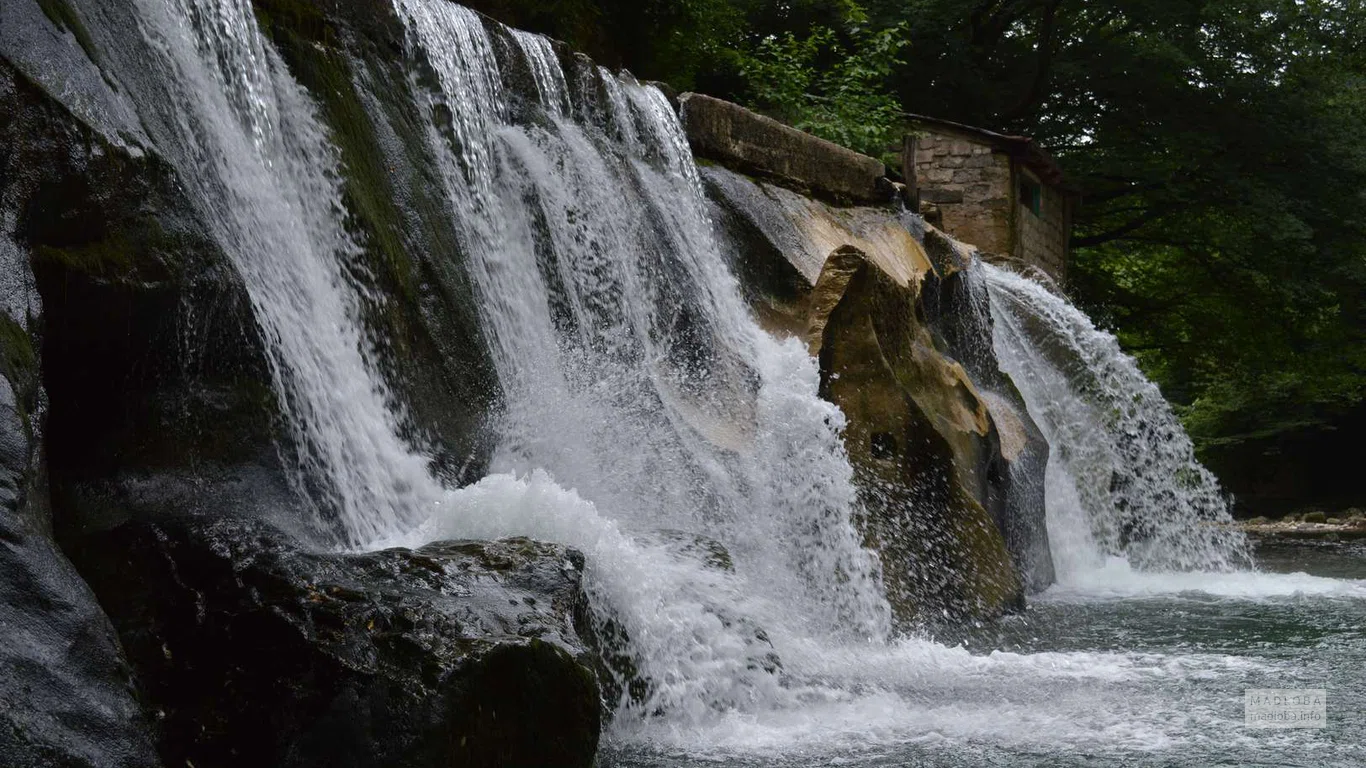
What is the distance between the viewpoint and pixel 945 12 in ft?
60.4

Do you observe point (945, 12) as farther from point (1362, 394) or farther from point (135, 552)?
point (135, 552)

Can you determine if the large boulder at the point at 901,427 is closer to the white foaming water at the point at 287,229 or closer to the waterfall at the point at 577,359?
the waterfall at the point at 577,359

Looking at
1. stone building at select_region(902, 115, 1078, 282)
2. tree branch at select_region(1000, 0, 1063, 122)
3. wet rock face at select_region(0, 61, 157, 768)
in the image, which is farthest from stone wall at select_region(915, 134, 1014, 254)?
wet rock face at select_region(0, 61, 157, 768)

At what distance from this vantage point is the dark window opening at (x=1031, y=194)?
55.0 feet

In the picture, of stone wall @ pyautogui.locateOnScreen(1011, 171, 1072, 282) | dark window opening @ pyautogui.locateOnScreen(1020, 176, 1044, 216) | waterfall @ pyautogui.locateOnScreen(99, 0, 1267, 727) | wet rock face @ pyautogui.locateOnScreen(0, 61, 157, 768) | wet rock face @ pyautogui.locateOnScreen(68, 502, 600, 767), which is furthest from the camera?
dark window opening @ pyautogui.locateOnScreen(1020, 176, 1044, 216)

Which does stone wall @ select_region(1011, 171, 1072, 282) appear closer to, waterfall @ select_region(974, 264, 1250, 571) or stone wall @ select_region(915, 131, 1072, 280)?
stone wall @ select_region(915, 131, 1072, 280)

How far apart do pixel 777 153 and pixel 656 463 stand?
442cm

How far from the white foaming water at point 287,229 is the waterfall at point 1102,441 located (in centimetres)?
724

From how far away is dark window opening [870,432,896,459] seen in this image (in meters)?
7.05

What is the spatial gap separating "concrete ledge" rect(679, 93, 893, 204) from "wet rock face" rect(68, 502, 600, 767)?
19.5ft

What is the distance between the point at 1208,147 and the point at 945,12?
3.95 meters

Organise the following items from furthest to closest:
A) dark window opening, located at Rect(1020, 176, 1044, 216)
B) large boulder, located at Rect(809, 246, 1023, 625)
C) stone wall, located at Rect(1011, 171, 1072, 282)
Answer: dark window opening, located at Rect(1020, 176, 1044, 216), stone wall, located at Rect(1011, 171, 1072, 282), large boulder, located at Rect(809, 246, 1023, 625)

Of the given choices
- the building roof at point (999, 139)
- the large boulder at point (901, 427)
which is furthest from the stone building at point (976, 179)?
the large boulder at point (901, 427)

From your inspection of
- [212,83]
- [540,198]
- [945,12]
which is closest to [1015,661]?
[540,198]
